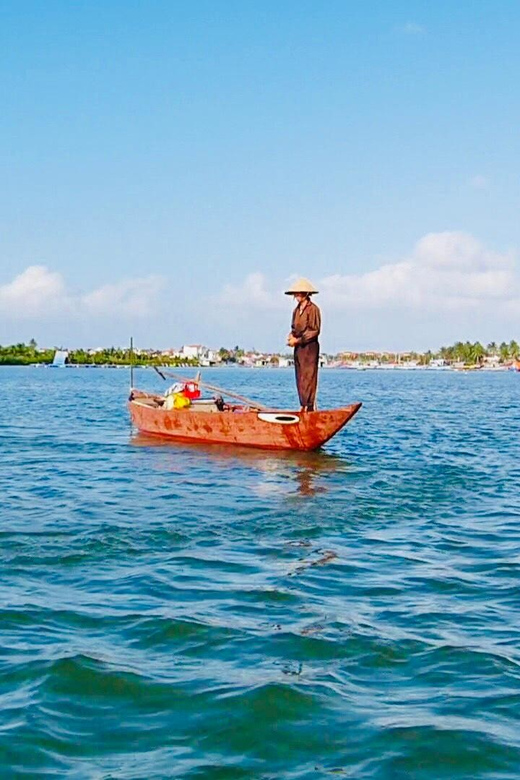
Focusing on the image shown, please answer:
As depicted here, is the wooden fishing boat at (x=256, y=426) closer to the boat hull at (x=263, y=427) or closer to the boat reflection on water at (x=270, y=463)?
the boat hull at (x=263, y=427)

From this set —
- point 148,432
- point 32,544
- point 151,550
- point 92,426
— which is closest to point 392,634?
point 151,550

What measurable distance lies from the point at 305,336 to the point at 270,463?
9.41 ft

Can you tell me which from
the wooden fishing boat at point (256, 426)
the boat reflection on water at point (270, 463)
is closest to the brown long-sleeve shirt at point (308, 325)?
the wooden fishing boat at point (256, 426)

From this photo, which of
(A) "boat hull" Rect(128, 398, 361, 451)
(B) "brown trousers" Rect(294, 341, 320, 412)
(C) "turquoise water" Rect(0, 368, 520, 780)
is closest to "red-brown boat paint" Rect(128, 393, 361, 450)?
(A) "boat hull" Rect(128, 398, 361, 451)

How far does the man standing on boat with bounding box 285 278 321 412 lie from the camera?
59.0 ft

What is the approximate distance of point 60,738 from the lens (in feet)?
15.5

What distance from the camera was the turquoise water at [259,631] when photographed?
4637mm

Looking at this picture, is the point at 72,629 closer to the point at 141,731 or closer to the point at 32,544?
the point at 141,731

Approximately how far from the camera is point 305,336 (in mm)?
17969

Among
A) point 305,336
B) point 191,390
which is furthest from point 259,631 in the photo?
point 191,390

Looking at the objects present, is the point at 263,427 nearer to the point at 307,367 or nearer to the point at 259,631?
the point at 307,367

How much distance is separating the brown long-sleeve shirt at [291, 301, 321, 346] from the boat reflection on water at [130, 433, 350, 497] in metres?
2.45

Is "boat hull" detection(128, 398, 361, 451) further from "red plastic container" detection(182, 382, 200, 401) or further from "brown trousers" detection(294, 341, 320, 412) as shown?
"red plastic container" detection(182, 382, 200, 401)

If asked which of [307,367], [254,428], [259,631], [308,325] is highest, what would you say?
[308,325]
